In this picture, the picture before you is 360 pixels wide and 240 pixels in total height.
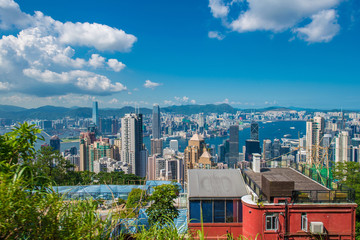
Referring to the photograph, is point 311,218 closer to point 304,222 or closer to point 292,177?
point 304,222

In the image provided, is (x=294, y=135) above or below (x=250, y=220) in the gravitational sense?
below

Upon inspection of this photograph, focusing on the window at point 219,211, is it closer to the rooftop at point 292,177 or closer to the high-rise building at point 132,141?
the rooftop at point 292,177

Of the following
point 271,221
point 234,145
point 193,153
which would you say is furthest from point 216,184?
point 234,145

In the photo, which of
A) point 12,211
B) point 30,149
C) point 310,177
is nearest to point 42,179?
point 30,149

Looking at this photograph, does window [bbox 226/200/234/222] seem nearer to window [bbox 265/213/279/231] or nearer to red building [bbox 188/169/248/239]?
red building [bbox 188/169/248/239]

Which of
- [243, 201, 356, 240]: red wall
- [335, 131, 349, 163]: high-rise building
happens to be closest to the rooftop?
[243, 201, 356, 240]: red wall

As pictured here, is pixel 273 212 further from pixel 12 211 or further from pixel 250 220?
pixel 12 211

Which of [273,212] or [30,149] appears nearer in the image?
[30,149]
